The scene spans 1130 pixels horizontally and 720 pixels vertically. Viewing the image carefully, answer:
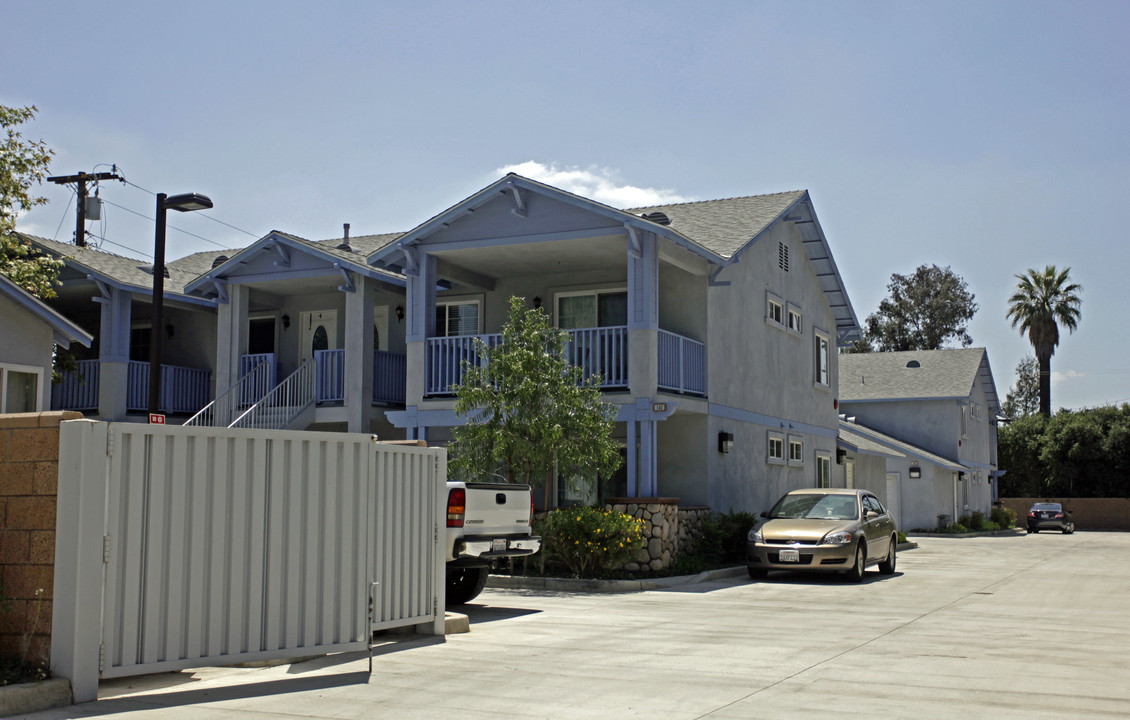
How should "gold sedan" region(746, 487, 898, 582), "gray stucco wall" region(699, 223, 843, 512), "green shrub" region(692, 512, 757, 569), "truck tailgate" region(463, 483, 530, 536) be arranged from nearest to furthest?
"truck tailgate" region(463, 483, 530, 536) < "gold sedan" region(746, 487, 898, 582) < "green shrub" region(692, 512, 757, 569) < "gray stucco wall" region(699, 223, 843, 512)

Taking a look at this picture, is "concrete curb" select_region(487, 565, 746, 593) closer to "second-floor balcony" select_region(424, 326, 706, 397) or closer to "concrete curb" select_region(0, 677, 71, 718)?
"second-floor balcony" select_region(424, 326, 706, 397)

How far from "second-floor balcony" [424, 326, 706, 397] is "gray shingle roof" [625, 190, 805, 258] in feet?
6.92

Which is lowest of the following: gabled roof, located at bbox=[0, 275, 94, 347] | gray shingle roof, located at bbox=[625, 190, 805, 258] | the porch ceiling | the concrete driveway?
the concrete driveway

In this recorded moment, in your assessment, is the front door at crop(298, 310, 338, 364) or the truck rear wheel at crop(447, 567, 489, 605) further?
the front door at crop(298, 310, 338, 364)

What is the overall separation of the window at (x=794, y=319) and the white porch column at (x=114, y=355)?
14.9 metres

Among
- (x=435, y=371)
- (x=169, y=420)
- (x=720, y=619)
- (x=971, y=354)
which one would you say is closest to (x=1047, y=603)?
(x=720, y=619)

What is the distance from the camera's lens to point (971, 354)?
46281 mm

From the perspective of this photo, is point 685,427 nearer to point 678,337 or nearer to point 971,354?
point 678,337

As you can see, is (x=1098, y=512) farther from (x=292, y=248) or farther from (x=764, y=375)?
(x=292, y=248)

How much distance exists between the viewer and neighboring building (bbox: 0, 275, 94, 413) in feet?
53.9

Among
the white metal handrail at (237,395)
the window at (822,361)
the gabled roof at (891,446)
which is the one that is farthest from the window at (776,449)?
the gabled roof at (891,446)

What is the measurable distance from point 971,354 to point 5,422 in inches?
Result: 1728

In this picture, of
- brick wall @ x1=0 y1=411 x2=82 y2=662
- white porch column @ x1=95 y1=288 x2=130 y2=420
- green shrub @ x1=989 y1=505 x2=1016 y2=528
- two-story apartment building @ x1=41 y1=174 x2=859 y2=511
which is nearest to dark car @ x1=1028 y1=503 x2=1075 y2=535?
green shrub @ x1=989 y1=505 x2=1016 y2=528

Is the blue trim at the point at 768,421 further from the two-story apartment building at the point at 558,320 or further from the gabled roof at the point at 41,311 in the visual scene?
the gabled roof at the point at 41,311
